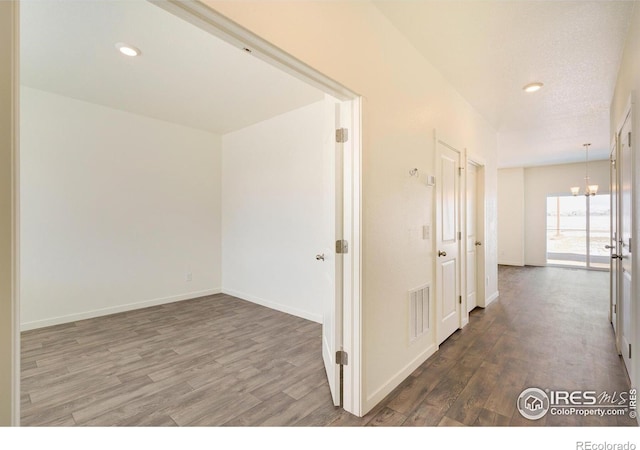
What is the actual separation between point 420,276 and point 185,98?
3.39m

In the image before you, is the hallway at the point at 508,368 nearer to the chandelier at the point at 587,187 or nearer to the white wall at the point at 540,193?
the chandelier at the point at 587,187

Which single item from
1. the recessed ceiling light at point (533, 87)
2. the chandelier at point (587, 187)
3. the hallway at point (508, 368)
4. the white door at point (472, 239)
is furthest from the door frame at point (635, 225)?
the chandelier at point (587, 187)

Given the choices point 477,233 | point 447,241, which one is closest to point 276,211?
point 447,241

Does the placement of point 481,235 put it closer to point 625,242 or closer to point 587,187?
point 625,242

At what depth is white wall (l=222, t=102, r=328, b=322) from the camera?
12.2 feet

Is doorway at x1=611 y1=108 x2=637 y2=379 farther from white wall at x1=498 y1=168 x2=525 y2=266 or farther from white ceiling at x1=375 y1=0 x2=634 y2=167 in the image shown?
white wall at x1=498 y1=168 x2=525 y2=266

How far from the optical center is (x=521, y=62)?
2600 mm

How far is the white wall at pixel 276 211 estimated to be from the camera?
371 centimetres

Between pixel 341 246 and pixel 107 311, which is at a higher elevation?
pixel 341 246

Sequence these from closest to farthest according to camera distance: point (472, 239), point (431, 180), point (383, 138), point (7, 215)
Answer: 1. point (7, 215)
2. point (383, 138)
3. point (431, 180)
4. point (472, 239)

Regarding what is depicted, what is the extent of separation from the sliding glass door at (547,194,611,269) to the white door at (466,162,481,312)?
5.66 metres

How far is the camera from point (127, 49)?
248 centimetres

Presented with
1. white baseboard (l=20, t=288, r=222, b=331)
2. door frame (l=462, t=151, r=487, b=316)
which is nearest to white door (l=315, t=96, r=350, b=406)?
Result: door frame (l=462, t=151, r=487, b=316)

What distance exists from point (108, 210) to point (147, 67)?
206 centimetres
